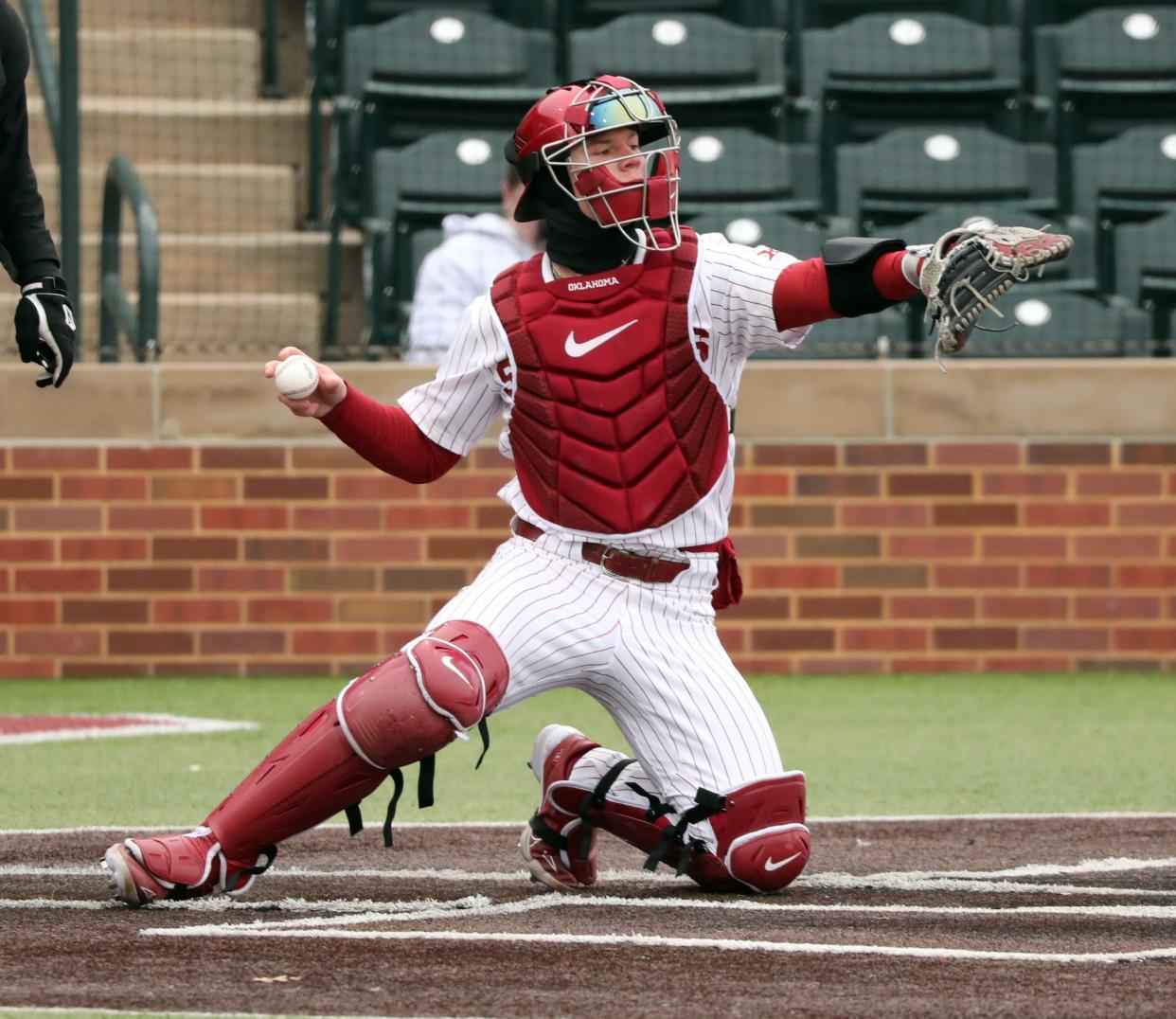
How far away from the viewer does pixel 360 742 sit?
409cm

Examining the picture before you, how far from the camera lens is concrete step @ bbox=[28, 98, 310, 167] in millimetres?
11484

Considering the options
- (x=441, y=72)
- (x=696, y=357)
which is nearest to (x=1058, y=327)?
(x=441, y=72)

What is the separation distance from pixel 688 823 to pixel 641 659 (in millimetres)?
338

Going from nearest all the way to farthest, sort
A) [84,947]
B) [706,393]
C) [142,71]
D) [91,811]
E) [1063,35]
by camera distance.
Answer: [84,947]
[706,393]
[91,811]
[1063,35]
[142,71]

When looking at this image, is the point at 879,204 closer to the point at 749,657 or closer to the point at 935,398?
the point at 935,398

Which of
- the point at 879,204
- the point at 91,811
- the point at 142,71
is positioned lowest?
the point at 91,811

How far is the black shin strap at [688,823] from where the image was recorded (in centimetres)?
445

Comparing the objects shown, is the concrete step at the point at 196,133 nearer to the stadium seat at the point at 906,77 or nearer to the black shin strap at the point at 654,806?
the stadium seat at the point at 906,77

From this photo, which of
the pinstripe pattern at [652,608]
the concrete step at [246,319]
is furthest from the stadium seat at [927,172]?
the pinstripe pattern at [652,608]


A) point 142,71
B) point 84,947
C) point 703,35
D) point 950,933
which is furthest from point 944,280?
point 142,71

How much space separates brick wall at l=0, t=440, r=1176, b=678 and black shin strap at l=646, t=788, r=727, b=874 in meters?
4.20

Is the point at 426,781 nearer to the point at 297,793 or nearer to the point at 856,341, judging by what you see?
the point at 297,793

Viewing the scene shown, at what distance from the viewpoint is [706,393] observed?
14.9 feet

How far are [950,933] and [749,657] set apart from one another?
4.89 m
